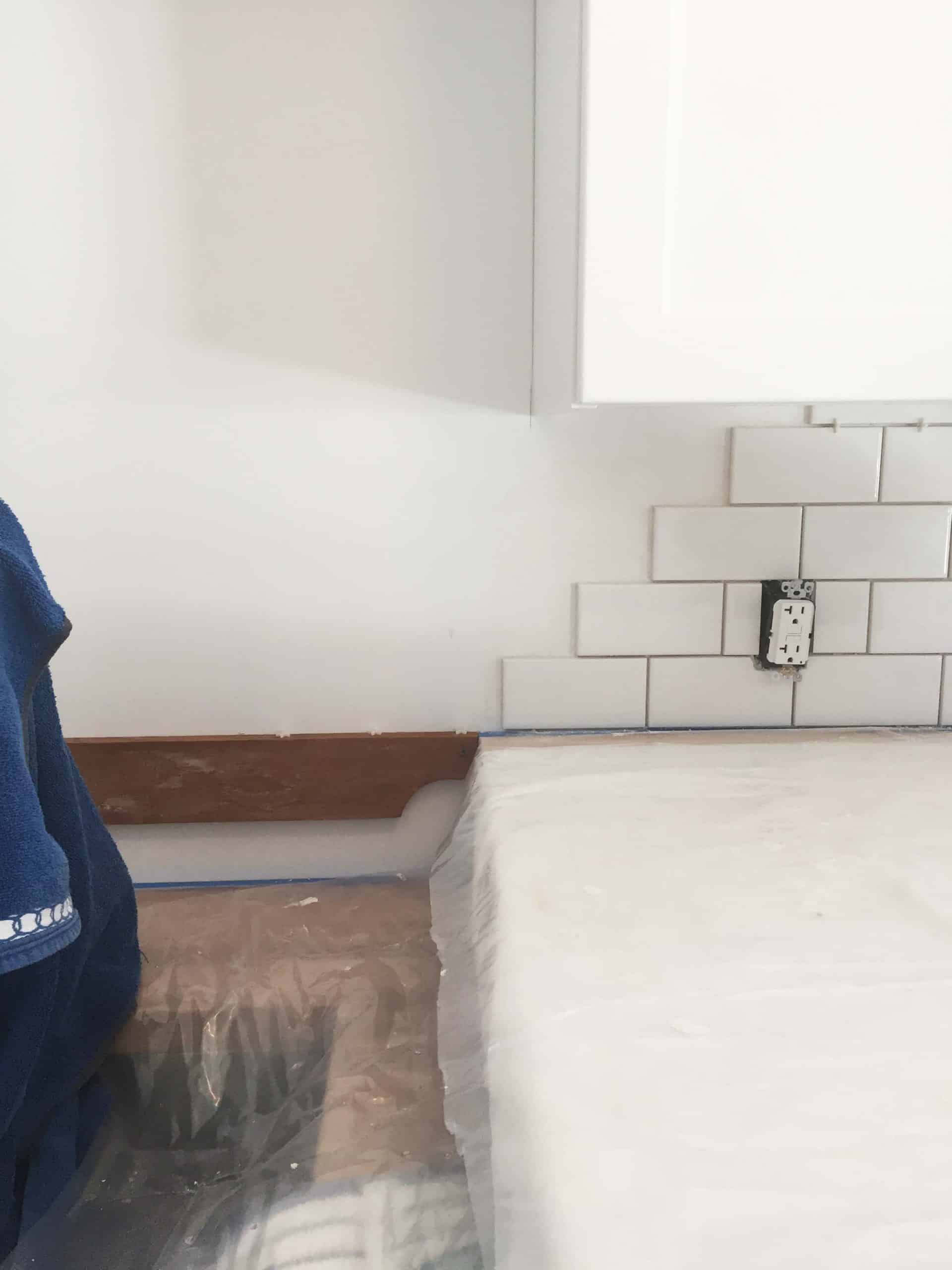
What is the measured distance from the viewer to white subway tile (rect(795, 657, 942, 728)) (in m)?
1.20

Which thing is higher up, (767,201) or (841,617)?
(767,201)

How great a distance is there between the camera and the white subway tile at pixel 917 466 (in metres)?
1.16

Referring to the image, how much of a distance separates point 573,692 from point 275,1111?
58 centimetres

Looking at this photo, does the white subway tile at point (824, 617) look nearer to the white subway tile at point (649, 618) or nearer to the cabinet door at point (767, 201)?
the white subway tile at point (649, 618)

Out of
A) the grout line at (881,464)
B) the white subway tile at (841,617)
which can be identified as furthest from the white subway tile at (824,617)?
the grout line at (881,464)

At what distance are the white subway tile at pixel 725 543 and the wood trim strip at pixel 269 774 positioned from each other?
329 mm

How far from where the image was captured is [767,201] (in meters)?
0.79

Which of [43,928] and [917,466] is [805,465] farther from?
[43,928]

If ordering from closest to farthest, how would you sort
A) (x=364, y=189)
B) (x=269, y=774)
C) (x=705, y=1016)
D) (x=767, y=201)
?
(x=705, y=1016)
(x=767, y=201)
(x=364, y=189)
(x=269, y=774)

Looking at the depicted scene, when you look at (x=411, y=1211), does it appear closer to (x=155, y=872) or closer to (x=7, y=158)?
(x=155, y=872)

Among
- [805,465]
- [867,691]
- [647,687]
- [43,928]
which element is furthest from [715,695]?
[43,928]

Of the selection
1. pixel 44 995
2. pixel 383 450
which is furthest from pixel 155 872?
pixel 383 450

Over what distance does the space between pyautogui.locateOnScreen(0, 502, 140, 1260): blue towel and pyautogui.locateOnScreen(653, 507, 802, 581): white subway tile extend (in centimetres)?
70

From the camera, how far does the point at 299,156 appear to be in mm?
1089
